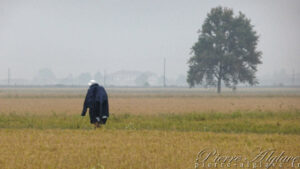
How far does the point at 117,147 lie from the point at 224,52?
2603 inches

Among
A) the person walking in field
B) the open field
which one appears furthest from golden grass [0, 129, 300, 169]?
the person walking in field

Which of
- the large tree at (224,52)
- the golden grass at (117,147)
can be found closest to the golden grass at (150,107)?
the golden grass at (117,147)

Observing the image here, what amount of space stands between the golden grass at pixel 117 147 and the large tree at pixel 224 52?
195 ft

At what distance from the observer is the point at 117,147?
44.1ft

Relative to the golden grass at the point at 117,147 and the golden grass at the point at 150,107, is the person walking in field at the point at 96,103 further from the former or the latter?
the golden grass at the point at 150,107

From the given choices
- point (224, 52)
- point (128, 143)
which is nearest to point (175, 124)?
point (128, 143)

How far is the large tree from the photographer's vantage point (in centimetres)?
7556

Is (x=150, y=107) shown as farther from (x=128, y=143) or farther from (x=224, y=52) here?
(x=224, y=52)

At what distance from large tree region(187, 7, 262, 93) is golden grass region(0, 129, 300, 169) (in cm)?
5930

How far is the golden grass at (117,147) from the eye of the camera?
1088cm

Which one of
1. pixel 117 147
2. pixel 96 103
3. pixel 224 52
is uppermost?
pixel 224 52

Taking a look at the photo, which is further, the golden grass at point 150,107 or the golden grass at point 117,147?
the golden grass at point 150,107

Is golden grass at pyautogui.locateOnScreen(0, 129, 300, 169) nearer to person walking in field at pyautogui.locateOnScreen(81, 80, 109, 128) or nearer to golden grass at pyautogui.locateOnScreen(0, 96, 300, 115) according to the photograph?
person walking in field at pyautogui.locateOnScreen(81, 80, 109, 128)

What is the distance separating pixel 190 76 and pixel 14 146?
64352 millimetres
